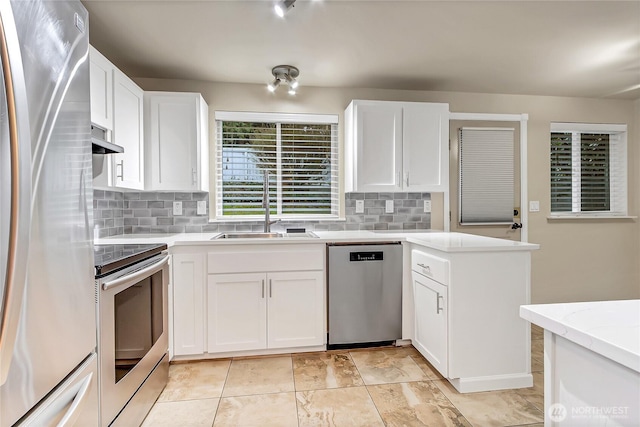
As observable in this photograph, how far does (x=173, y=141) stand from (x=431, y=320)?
2.37 metres

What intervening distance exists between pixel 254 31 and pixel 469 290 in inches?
83.5

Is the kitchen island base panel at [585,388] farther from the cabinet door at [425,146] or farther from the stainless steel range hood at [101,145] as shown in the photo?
the cabinet door at [425,146]

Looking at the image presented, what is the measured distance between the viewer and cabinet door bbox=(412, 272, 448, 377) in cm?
202

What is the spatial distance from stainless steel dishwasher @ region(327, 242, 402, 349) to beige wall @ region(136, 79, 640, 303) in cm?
143

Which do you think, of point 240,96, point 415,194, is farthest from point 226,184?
point 415,194

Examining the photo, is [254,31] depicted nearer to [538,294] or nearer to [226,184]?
[226,184]

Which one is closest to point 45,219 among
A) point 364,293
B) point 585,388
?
point 585,388

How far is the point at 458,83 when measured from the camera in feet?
9.92

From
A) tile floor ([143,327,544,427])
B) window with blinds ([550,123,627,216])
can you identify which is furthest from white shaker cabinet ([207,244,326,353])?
window with blinds ([550,123,627,216])

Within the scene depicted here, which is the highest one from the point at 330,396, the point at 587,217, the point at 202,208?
the point at 202,208

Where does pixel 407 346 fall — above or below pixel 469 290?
below

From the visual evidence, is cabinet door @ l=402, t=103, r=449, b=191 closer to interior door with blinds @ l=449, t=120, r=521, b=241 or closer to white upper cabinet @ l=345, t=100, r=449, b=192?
white upper cabinet @ l=345, t=100, r=449, b=192

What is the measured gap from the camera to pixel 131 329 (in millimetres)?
1539

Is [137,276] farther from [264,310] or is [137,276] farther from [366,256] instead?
[366,256]
